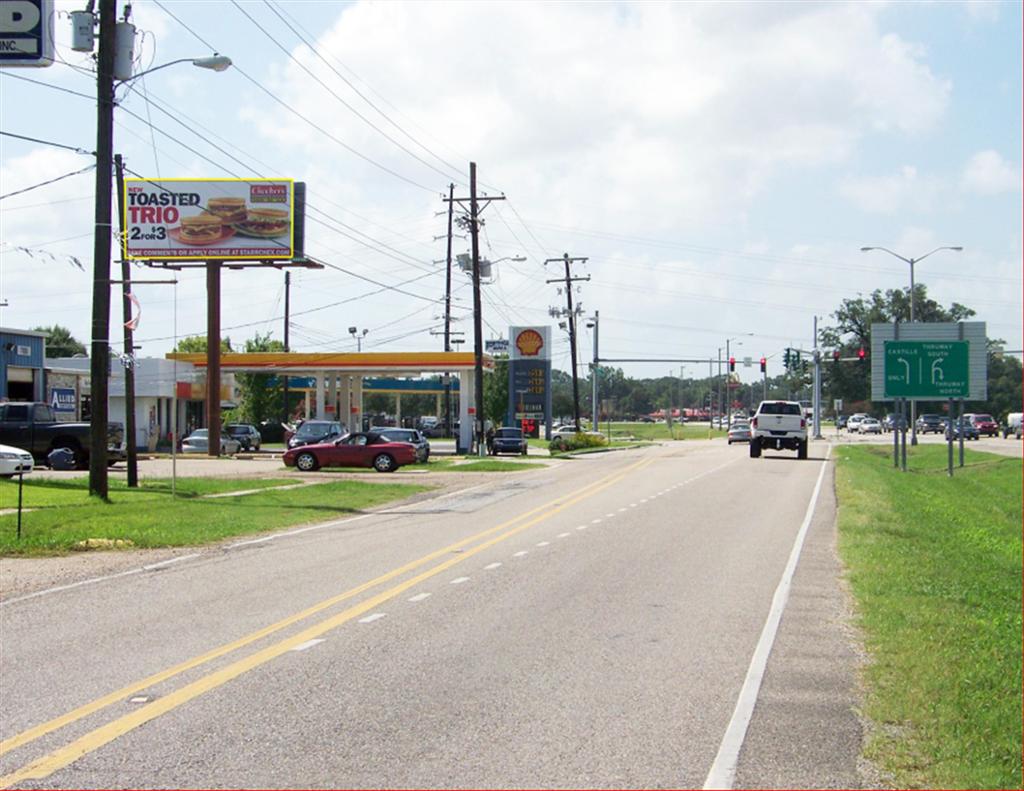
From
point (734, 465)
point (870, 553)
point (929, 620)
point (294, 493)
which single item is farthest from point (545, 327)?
point (929, 620)

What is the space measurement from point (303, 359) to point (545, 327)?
19946 millimetres

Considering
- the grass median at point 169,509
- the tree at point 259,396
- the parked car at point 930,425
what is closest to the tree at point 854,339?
the parked car at point 930,425

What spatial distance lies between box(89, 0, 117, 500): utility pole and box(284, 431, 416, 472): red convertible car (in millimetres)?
16208

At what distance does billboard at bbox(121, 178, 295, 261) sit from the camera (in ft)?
182

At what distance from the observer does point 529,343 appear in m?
78.9

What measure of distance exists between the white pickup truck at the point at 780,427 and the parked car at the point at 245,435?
25764 millimetres

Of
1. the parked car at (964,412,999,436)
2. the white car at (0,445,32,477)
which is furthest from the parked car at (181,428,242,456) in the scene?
the parked car at (964,412,999,436)

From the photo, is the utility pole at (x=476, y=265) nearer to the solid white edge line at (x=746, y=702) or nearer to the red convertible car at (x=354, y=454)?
the red convertible car at (x=354, y=454)

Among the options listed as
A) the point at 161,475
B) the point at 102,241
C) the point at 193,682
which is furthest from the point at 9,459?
the point at 193,682

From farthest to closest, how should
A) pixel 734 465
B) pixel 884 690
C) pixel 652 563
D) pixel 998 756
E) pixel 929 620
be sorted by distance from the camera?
pixel 734 465 → pixel 652 563 → pixel 929 620 → pixel 884 690 → pixel 998 756

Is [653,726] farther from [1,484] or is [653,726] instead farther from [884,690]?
[1,484]

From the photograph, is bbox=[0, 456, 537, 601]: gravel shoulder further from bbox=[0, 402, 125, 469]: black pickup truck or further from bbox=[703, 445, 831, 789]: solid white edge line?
bbox=[703, 445, 831, 789]: solid white edge line

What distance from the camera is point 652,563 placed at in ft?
51.6

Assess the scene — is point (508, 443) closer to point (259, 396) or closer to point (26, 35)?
point (259, 396)
